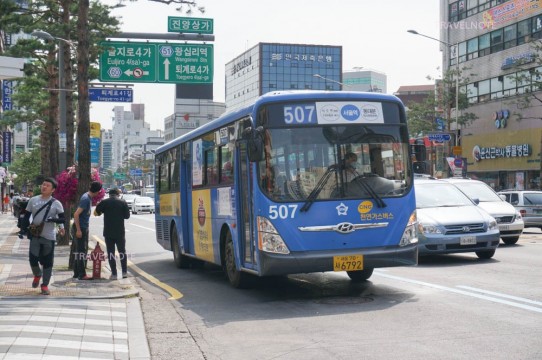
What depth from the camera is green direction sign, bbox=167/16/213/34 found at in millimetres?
22719

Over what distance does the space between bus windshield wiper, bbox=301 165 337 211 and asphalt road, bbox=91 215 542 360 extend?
139cm

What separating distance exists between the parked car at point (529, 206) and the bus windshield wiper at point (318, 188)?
19.0 metres

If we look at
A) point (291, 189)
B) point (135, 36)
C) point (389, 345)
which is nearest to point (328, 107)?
point (291, 189)

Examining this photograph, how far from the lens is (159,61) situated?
2506 cm

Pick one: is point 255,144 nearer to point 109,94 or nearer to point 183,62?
point 109,94

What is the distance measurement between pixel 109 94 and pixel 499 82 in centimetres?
3718

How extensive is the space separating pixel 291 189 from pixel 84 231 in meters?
4.99

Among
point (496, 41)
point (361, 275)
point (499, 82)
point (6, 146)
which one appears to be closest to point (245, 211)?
point (361, 275)

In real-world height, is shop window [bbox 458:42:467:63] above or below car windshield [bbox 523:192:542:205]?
above

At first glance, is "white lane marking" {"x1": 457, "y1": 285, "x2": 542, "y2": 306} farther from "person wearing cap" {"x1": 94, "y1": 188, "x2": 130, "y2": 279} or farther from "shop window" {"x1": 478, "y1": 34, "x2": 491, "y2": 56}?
"shop window" {"x1": 478, "y1": 34, "x2": 491, "y2": 56}

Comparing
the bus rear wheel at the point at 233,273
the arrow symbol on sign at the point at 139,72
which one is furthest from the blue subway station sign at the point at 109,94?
the bus rear wheel at the point at 233,273

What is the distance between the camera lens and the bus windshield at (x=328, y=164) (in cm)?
1104

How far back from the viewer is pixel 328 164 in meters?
11.1

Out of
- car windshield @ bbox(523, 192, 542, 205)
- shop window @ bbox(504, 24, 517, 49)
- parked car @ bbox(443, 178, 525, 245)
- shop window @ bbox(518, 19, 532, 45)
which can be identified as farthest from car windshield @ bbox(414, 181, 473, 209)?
shop window @ bbox(504, 24, 517, 49)
